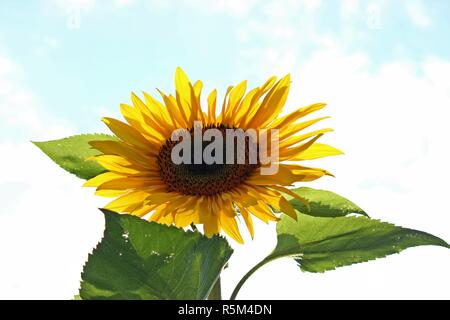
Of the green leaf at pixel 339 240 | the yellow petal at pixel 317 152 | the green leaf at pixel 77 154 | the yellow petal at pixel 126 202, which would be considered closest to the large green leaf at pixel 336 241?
the green leaf at pixel 339 240

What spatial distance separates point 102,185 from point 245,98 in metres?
0.37

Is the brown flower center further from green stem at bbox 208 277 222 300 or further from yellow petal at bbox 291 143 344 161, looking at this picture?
green stem at bbox 208 277 222 300

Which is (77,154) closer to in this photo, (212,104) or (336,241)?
(212,104)

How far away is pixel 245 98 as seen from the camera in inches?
54.0

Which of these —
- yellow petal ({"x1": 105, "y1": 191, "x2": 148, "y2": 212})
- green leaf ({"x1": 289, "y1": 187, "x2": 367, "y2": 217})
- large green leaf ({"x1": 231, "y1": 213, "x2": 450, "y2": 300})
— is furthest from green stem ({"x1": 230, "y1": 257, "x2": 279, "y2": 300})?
yellow petal ({"x1": 105, "y1": 191, "x2": 148, "y2": 212})

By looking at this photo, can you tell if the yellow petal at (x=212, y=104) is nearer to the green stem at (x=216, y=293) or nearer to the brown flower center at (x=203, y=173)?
the brown flower center at (x=203, y=173)

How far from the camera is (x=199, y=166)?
1.40m

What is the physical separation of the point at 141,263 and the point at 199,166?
0.53 meters

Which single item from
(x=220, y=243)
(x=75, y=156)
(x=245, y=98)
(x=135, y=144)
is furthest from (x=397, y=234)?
(x=75, y=156)

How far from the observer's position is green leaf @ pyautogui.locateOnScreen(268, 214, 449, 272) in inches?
43.9

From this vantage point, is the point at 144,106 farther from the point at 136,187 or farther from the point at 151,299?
the point at 151,299

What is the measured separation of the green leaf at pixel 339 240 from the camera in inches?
43.9

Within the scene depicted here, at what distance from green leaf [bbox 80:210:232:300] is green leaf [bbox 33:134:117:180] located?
1.39 ft

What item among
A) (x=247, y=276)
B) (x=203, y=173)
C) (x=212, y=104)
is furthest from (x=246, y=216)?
(x=212, y=104)
